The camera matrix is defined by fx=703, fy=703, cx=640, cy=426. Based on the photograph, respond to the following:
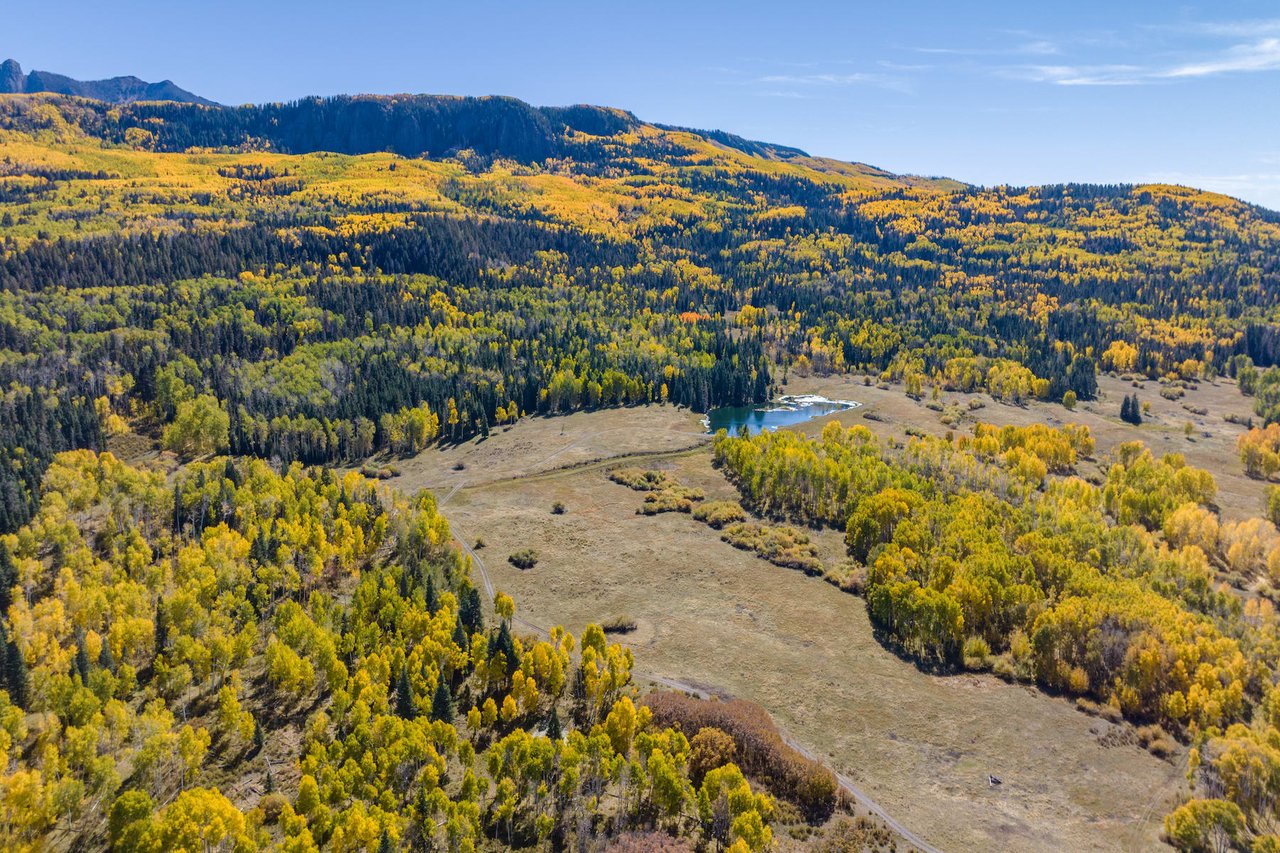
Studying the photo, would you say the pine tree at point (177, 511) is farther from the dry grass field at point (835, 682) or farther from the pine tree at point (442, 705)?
the pine tree at point (442, 705)

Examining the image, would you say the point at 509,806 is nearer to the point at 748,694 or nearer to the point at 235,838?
the point at 235,838

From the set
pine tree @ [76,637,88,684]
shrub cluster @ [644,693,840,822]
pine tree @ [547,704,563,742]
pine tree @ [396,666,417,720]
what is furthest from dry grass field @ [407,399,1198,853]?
pine tree @ [76,637,88,684]

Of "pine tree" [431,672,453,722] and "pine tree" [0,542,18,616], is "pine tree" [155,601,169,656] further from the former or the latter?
"pine tree" [431,672,453,722]

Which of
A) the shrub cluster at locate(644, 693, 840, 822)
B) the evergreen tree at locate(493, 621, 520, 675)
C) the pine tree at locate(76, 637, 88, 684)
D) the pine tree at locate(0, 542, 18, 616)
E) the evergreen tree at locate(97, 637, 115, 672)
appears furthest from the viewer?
the pine tree at locate(0, 542, 18, 616)

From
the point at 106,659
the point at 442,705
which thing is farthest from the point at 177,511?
the point at 442,705

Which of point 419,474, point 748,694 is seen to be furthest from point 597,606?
point 419,474

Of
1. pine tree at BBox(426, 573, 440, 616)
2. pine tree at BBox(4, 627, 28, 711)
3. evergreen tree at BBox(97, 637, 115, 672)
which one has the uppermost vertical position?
pine tree at BBox(426, 573, 440, 616)

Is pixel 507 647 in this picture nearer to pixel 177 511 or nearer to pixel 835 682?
pixel 835 682

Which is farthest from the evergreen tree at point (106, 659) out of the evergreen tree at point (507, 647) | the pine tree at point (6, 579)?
the evergreen tree at point (507, 647)
